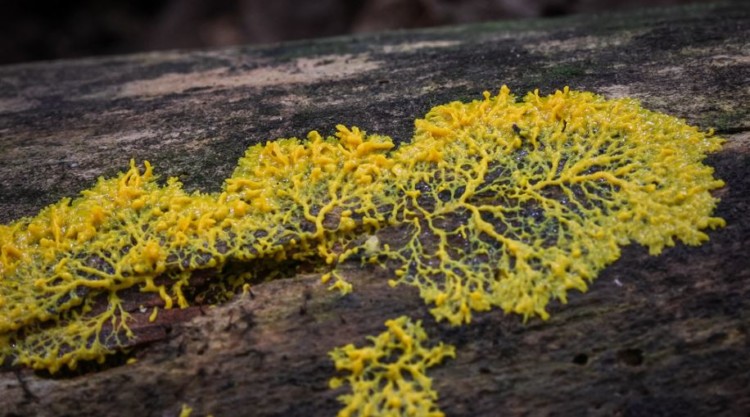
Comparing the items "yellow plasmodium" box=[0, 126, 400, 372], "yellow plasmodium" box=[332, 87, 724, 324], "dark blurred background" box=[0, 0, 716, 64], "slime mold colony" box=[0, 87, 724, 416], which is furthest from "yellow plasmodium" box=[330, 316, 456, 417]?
"dark blurred background" box=[0, 0, 716, 64]

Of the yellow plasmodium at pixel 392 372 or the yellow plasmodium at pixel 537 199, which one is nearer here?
the yellow plasmodium at pixel 392 372

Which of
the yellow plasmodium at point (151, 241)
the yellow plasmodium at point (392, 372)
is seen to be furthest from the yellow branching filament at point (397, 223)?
the yellow plasmodium at point (392, 372)

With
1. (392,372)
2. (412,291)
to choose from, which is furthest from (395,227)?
(392,372)

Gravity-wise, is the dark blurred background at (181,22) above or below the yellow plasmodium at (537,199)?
above

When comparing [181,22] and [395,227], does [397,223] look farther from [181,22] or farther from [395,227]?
[181,22]

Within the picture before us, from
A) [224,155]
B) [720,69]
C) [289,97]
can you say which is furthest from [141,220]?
[720,69]

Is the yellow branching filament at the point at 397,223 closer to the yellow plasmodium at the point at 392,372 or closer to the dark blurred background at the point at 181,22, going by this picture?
the yellow plasmodium at the point at 392,372

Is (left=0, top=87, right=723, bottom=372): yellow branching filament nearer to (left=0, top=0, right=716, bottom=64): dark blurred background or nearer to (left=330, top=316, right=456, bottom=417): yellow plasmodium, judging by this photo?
(left=330, top=316, right=456, bottom=417): yellow plasmodium
